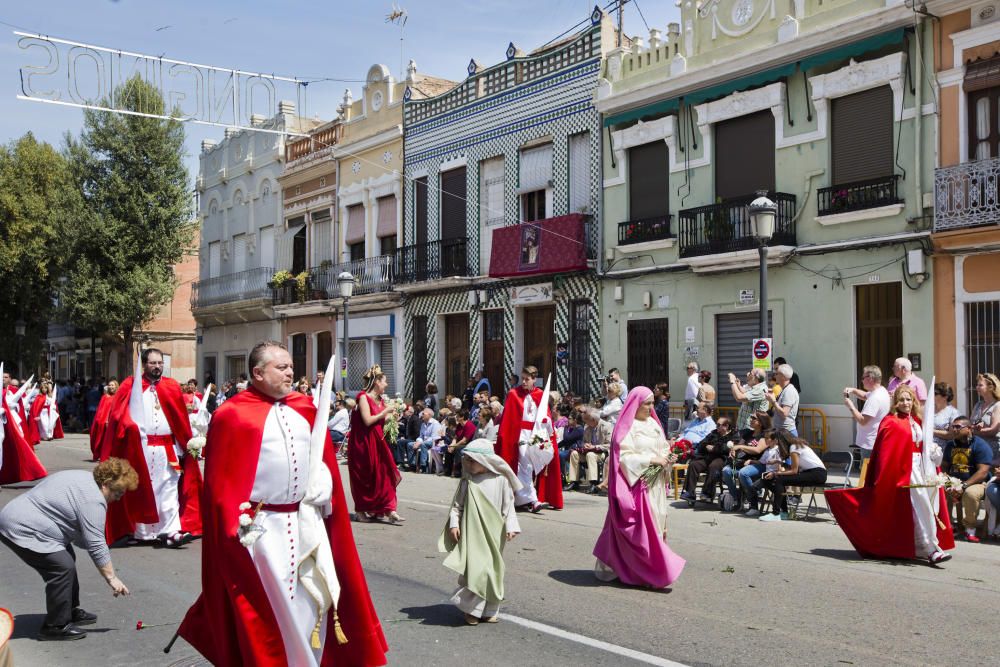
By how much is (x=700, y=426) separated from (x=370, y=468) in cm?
508

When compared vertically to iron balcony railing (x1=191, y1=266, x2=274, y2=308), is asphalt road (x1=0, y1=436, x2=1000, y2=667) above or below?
below

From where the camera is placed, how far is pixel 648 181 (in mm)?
21031

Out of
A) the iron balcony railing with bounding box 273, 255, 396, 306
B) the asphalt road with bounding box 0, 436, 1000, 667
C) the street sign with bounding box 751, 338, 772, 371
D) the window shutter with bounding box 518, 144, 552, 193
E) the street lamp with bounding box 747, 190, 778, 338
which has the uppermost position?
the window shutter with bounding box 518, 144, 552, 193

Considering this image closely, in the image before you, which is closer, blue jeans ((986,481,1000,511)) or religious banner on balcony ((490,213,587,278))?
blue jeans ((986,481,1000,511))

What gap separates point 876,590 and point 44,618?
6285mm

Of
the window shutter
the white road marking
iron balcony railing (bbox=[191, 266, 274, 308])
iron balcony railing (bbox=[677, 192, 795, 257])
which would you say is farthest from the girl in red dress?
iron balcony railing (bbox=[191, 266, 274, 308])

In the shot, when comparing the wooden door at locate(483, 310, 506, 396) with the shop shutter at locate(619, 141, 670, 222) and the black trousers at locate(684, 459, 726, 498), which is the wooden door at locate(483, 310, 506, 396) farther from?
the black trousers at locate(684, 459, 726, 498)

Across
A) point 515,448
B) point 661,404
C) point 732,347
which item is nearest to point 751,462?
point 515,448

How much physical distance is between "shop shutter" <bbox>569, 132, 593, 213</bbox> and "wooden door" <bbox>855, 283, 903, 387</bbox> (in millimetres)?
6811

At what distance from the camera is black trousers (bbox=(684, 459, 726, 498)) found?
1381 cm

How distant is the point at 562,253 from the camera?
73.2ft

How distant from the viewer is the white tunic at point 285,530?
4.76 metres

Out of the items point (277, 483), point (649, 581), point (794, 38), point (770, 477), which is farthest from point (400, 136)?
point (277, 483)

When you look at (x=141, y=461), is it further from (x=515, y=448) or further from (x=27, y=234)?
(x=27, y=234)
